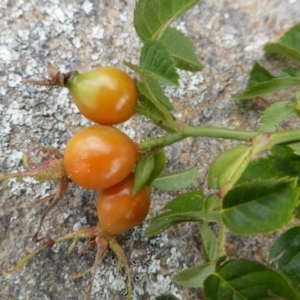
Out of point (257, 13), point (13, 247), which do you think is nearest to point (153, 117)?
point (13, 247)

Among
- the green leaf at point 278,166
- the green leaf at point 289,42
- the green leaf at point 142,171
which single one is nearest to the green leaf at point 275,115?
the green leaf at point 278,166

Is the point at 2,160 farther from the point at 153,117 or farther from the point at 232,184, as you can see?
the point at 232,184

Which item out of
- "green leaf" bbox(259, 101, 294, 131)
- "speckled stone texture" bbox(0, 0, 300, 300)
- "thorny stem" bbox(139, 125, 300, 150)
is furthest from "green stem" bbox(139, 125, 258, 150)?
"speckled stone texture" bbox(0, 0, 300, 300)

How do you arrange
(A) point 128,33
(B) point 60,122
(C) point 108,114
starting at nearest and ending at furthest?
(C) point 108,114
(B) point 60,122
(A) point 128,33

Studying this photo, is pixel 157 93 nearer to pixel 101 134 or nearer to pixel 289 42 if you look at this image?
pixel 101 134

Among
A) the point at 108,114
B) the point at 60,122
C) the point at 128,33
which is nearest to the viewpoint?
the point at 108,114

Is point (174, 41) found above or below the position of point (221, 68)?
above

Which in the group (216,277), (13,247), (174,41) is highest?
(174,41)

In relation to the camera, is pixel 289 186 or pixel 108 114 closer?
pixel 289 186
